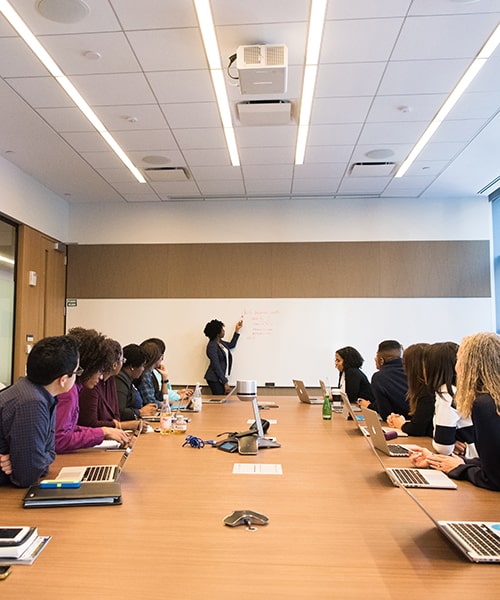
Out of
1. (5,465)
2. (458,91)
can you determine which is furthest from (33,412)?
(458,91)

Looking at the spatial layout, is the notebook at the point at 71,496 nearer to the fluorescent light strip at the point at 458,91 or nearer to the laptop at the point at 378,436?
the laptop at the point at 378,436

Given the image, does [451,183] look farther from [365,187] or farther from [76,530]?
[76,530]

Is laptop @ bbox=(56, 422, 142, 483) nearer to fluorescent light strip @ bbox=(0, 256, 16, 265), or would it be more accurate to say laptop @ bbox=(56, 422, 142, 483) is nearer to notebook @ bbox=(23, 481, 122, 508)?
notebook @ bbox=(23, 481, 122, 508)

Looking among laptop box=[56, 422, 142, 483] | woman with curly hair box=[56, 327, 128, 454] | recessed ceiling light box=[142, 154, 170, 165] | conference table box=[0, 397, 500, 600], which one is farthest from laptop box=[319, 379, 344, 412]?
recessed ceiling light box=[142, 154, 170, 165]

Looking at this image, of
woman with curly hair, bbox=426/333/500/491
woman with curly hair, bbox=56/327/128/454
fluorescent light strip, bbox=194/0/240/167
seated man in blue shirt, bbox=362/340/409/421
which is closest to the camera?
woman with curly hair, bbox=426/333/500/491

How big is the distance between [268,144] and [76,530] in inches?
170

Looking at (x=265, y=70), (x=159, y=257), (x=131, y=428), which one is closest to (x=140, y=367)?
(x=131, y=428)

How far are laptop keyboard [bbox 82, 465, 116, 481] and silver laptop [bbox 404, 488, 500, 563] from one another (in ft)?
4.33

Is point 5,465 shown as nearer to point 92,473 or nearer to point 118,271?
point 92,473

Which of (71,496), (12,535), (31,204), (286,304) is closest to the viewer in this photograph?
(12,535)

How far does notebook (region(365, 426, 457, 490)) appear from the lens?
2076mm

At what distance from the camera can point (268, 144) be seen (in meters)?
5.18

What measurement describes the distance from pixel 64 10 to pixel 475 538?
3419 millimetres

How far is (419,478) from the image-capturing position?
2.18 meters
